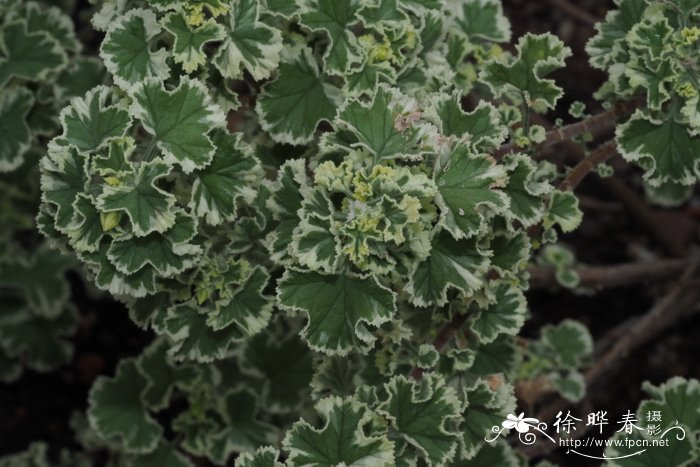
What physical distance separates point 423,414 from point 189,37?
1.10m

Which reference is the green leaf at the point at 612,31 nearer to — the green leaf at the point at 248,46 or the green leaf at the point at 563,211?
the green leaf at the point at 563,211

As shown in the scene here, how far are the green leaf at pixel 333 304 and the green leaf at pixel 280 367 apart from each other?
1043 millimetres

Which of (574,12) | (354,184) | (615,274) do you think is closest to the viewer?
(354,184)

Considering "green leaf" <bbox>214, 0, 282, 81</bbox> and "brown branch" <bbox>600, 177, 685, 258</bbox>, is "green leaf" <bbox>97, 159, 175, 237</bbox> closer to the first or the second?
"green leaf" <bbox>214, 0, 282, 81</bbox>

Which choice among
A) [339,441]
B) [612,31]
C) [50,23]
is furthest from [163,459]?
[612,31]

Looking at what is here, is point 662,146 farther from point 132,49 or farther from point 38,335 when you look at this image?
point 38,335

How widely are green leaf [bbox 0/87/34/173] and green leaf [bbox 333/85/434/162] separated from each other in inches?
48.7

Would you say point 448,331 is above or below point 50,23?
below

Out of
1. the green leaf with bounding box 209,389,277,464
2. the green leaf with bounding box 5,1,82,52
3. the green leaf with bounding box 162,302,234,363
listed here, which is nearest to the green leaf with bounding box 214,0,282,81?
the green leaf with bounding box 162,302,234,363

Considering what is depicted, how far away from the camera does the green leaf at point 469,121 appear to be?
7.25 feet

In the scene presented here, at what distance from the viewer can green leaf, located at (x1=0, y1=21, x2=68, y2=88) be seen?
2.90 m

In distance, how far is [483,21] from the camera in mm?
2766

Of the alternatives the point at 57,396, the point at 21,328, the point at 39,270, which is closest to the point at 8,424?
the point at 57,396

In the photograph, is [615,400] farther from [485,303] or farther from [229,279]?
[229,279]
